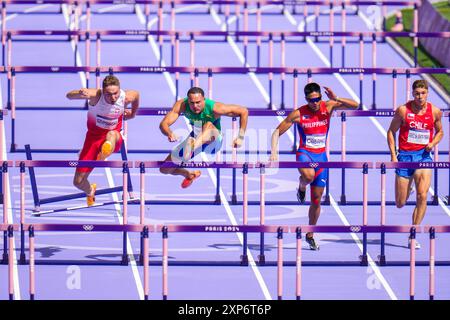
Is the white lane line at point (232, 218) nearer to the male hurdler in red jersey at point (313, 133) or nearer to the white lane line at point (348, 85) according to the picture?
the male hurdler in red jersey at point (313, 133)

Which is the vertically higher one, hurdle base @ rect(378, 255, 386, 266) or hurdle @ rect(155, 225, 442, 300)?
hurdle @ rect(155, 225, 442, 300)

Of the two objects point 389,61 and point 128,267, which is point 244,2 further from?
point 128,267

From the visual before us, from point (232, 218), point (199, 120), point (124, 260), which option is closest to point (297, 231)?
point (124, 260)

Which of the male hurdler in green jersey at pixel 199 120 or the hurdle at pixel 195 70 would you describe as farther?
the hurdle at pixel 195 70

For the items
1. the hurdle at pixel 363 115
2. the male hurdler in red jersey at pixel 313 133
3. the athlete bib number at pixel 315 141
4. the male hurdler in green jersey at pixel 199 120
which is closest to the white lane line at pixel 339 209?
the hurdle at pixel 363 115

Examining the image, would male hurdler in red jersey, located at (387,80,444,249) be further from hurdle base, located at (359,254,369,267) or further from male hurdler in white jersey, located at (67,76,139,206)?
male hurdler in white jersey, located at (67,76,139,206)

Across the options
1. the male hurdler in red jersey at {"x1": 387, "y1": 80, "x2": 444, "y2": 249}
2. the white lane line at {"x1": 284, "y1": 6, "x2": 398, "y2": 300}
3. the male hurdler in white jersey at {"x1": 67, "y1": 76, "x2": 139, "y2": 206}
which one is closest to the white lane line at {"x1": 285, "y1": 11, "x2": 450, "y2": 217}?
the white lane line at {"x1": 284, "y1": 6, "x2": 398, "y2": 300}

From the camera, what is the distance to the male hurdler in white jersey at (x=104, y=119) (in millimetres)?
18922

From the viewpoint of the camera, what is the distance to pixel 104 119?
1919 centimetres

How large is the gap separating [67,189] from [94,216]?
1276 millimetres

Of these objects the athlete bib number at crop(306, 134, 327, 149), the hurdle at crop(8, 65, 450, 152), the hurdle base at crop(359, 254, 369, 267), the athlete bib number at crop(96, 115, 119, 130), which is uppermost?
the hurdle at crop(8, 65, 450, 152)

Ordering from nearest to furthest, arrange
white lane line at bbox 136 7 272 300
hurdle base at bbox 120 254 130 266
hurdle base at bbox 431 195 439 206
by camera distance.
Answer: white lane line at bbox 136 7 272 300
hurdle base at bbox 120 254 130 266
hurdle base at bbox 431 195 439 206

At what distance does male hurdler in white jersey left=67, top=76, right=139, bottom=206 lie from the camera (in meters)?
18.9
